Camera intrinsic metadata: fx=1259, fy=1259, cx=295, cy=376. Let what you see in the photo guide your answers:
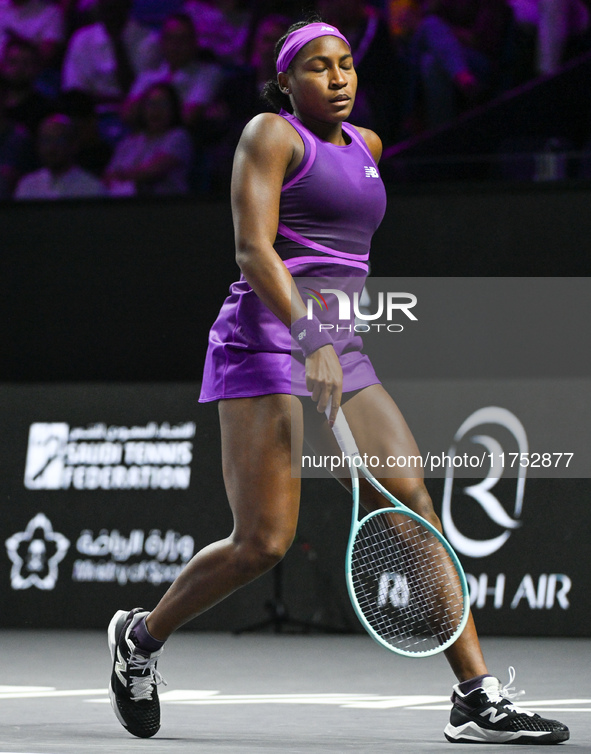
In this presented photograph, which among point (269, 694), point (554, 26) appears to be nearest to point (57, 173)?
point (554, 26)

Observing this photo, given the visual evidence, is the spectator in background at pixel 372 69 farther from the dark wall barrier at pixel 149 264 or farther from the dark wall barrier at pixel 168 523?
the dark wall barrier at pixel 168 523

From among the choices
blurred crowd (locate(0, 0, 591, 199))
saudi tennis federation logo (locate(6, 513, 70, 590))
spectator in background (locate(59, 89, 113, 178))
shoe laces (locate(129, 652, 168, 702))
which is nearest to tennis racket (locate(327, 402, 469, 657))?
shoe laces (locate(129, 652, 168, 702))

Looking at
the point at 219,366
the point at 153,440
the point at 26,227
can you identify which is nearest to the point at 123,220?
the point at 26,227

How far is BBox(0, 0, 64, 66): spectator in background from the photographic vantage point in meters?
8.04

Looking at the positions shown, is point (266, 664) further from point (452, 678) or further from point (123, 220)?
point (123, 220)

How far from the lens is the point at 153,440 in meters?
6.65

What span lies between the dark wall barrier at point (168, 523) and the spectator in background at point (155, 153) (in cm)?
123

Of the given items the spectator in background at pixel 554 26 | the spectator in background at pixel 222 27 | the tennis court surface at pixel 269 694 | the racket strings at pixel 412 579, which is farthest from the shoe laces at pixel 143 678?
the spectator in background at pixel 222 27

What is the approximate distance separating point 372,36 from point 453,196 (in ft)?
3.86

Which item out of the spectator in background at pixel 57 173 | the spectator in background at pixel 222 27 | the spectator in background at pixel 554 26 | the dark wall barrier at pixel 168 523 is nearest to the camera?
the dark wall barrier at pixel 168 523

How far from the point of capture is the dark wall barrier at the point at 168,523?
616cm

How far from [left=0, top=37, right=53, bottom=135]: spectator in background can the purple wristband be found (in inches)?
207

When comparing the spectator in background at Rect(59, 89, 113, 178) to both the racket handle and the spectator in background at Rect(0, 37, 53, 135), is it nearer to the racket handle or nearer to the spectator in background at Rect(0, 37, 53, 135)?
the spectator in background at Rect(0, 37, 53, 135)

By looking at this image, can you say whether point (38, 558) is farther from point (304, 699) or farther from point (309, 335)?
point (309, 335)
